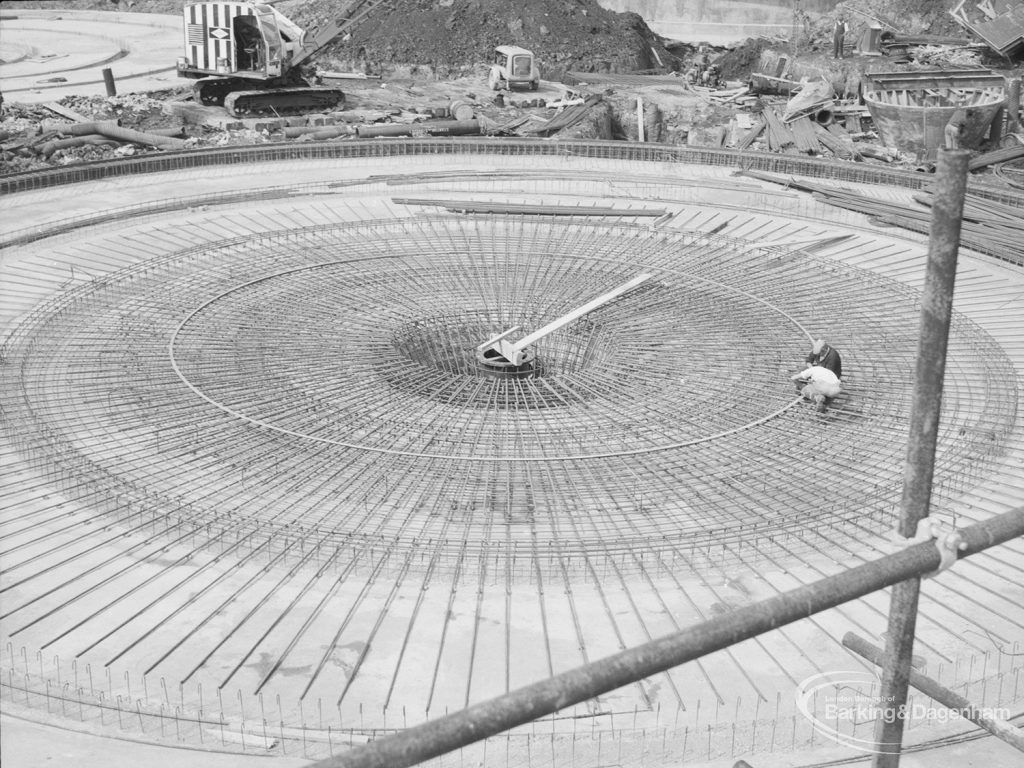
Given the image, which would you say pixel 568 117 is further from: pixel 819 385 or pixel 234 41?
pixel 819 385

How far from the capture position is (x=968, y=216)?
42.9 feet

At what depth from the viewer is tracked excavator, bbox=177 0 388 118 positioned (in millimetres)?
21953

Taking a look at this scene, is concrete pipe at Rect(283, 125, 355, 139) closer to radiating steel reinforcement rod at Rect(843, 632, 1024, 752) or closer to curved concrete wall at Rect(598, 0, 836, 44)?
radiating steel reinforcement rod at Rect(843, 632, 1024, 752)

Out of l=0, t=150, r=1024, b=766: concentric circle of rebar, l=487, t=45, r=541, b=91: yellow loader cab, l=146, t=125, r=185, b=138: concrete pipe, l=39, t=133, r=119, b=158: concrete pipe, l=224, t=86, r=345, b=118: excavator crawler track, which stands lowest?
l=0, t=150, r=1024, b=766: concentric circle of rebar

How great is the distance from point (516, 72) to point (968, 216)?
13.3 meters

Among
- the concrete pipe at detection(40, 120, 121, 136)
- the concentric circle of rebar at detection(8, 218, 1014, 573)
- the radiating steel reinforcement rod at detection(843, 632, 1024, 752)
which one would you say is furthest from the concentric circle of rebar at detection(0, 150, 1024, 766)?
the concrete pipe at detection(40, 120, 121, 136)

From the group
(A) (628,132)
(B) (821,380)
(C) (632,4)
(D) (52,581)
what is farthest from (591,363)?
(C) (632,4)

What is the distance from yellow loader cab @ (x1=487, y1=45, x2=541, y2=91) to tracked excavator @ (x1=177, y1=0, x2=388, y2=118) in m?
3.43

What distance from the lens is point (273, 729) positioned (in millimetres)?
5586

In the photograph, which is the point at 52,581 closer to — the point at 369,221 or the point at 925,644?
the point at 925,644

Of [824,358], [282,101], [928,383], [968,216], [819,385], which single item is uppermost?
[928,383]

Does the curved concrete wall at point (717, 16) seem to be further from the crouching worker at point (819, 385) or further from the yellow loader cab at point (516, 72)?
the crouching worker at point (819, 385)

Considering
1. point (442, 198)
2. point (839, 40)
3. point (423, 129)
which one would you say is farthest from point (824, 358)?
point (839, 40)

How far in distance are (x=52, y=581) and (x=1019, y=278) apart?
8680mm
